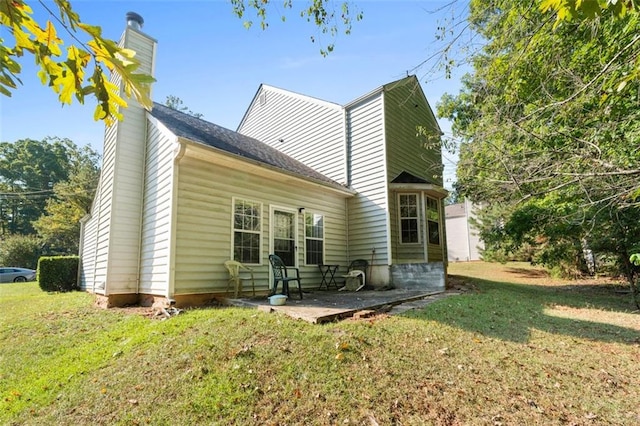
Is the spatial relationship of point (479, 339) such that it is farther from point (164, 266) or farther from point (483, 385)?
point (164, 266)

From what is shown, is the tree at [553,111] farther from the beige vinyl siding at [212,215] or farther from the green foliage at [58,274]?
the green foliage at [58,274]

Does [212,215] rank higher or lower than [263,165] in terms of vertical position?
lower

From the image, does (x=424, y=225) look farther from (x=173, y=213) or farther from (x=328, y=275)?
(x=173, y=213)

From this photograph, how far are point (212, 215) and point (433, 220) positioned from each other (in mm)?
7001

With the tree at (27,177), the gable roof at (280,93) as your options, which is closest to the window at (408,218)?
the gable roof at (280,93)

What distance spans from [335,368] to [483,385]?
1.47m

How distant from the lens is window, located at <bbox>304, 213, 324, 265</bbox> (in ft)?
29.2

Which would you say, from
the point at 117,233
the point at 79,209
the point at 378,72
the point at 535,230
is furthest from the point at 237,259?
the point at 79,209

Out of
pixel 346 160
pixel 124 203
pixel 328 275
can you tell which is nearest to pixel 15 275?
pixel 124 203

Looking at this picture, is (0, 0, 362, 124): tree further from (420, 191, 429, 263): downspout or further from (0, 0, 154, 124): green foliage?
(420, 191, 429, 263): downspout

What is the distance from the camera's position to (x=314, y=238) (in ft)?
30.0

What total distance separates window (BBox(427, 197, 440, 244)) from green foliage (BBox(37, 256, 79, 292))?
1262cm

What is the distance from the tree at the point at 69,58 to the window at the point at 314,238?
24.5 feet

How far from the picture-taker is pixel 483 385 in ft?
10.7
